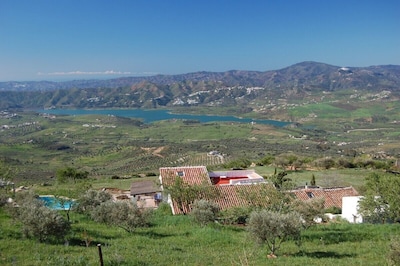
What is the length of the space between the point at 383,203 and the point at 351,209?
3295mm

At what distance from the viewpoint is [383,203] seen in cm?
2197

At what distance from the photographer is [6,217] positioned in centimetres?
1642

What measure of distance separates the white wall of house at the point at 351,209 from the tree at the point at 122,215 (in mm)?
14559

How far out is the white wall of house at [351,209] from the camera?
24.2m

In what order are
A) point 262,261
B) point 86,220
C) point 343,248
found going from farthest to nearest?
point 86,220 < point 343,248 < point 262,261

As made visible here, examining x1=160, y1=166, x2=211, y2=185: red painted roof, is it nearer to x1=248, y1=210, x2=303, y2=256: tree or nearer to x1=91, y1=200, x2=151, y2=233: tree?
x1=91, y1=200, x2=151, y2=233: tree

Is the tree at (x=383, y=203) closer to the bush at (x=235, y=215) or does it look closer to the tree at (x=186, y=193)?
the bush at (x=235, y=215)

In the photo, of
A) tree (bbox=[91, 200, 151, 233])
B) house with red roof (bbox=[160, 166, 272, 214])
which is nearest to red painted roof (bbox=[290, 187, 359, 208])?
house with red roof (bbox=[160, 166, 272, 214])

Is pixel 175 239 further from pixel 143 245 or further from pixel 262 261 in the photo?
pixel 262 261

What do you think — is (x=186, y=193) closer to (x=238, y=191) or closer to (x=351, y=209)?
(x=238, y=191)

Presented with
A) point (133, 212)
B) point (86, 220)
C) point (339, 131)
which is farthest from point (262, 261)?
point (339, 131)

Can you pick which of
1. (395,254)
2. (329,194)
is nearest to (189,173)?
(329,194)

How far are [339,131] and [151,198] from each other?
168408mm

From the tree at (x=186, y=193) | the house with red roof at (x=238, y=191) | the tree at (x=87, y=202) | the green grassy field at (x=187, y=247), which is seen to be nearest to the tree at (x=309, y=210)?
the green grassy field at (x=187, y=247)
